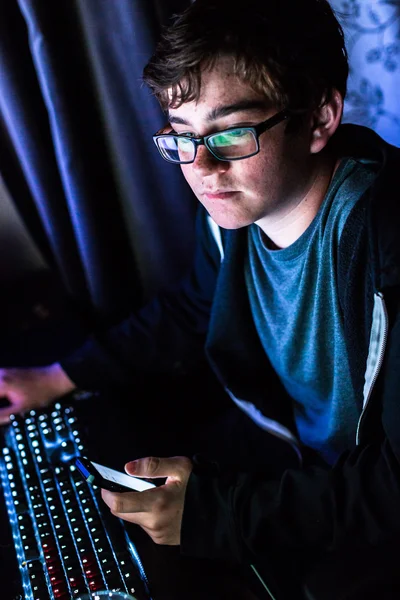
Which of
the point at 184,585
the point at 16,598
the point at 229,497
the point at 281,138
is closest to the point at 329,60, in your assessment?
the point at 281,138

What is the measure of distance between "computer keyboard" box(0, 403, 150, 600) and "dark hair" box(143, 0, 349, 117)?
1.95 ft

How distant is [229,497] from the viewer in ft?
3.03

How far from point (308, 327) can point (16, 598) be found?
606mm

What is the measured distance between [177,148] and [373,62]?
54 cm

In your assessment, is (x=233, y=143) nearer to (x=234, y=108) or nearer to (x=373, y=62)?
(x=234, y=108)

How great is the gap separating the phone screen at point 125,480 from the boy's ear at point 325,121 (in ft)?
1.87

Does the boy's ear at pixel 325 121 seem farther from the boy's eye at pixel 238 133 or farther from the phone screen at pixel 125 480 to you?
the phone screen at pixel 125 480

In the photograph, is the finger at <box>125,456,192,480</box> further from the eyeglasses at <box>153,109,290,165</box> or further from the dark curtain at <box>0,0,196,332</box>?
the dark curtain at <box>0,0,196,332</box>

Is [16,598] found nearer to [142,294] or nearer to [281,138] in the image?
[281,138]

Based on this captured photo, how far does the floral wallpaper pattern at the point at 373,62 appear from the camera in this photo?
1.27 m

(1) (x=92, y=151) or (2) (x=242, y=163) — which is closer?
(2) (x=242, y=163)

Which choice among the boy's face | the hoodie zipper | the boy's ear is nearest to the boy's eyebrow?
the boy's face

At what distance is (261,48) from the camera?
2.97 ft

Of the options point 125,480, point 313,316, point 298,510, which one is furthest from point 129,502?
point 313,316
